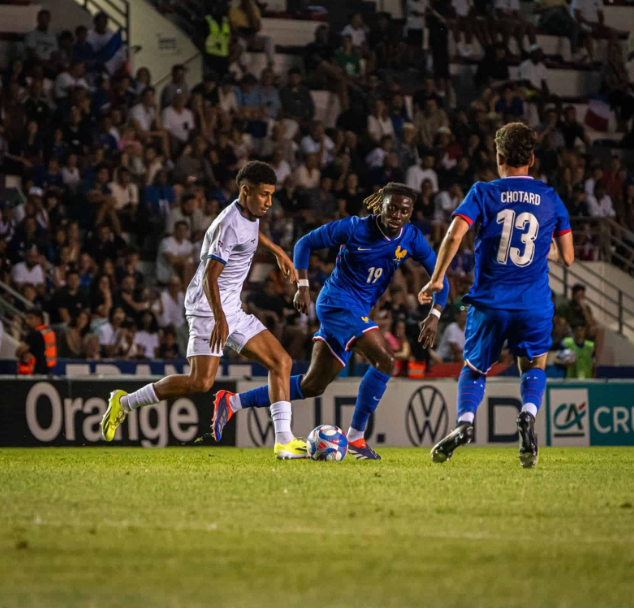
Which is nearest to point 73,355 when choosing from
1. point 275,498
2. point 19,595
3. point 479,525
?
point 275,498

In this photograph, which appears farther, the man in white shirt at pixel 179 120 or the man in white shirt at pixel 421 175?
the man in white shirt at pixel 421 175

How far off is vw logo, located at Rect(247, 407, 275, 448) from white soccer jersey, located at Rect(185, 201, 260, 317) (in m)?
4.39

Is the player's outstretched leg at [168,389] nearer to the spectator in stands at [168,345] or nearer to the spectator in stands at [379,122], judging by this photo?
the spectator in stands at [168,345]

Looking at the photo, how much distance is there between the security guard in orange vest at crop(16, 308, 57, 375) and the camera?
14734 mm

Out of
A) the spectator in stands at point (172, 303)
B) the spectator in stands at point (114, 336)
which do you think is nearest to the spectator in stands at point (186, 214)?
the spectator in stands at point (172, 303)

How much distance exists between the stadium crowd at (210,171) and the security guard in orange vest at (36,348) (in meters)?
0.09

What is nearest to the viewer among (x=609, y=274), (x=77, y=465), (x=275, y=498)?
(x=275, y=498)

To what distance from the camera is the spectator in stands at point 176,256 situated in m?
16.9

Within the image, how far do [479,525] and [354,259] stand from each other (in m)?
4.71

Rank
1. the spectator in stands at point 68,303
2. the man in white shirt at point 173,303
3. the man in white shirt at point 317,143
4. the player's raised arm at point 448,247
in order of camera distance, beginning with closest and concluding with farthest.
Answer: the player's raised arm at point 448,247 < the spectator in stands at point 68,303 < the man in white shirt at point 173,303 < the man in white shirt at point 317,143

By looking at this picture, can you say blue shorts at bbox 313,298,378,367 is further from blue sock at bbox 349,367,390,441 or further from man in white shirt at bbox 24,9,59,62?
man in white shirt at bbox 24,9,59,62

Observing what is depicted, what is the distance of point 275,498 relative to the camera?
6.18 meters

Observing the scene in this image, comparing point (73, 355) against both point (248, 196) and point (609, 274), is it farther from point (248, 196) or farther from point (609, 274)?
point (609, 274)

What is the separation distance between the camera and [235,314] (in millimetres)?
9367
